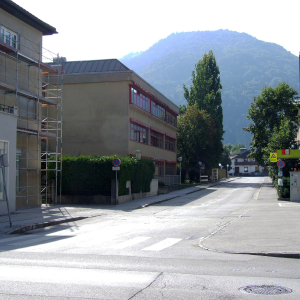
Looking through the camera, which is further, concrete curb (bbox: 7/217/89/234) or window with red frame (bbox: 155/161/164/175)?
window with red frame (bbox: 155/161/164/175)

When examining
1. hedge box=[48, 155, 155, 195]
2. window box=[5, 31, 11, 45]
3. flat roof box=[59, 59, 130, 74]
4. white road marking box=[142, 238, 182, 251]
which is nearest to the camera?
white road marking box=[142, 238, 182, 251]

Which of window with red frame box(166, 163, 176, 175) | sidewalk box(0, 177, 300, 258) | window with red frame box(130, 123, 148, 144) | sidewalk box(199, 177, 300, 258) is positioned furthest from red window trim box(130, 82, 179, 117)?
sidewalk box(199, 177, 300, 258)

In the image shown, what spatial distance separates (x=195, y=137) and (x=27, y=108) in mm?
39021

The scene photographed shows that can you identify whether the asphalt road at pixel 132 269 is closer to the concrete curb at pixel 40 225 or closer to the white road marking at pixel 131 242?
the white road marking at pixel 131 242

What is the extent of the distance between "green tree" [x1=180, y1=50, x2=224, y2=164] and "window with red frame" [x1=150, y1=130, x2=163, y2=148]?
18.1 m

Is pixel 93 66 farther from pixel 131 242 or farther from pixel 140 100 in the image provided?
pixel 131 242

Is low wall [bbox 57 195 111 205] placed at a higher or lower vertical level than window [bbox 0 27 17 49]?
lower

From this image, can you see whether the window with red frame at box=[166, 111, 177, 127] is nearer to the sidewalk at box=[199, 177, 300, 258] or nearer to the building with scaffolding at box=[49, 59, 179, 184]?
the building with scaffolding at box=[49, 59, 179, 184]

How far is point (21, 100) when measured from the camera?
77.6 feet

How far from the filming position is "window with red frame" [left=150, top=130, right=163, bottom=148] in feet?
142

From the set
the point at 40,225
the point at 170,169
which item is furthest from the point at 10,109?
the point at 170,169

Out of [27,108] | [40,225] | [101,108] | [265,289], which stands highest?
[101,108]

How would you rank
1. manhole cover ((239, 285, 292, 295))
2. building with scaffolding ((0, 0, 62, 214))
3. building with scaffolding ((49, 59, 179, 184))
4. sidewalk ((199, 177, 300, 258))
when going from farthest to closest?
building with scaffolding ((49, 59, 179, 184)) → building with scaffolding ((0, 0, 62, 214)) → sidewalk ((199, 177, 300, 258)) → manhole cover ((239, 285, 292, 295))

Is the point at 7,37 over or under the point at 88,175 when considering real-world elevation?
over
